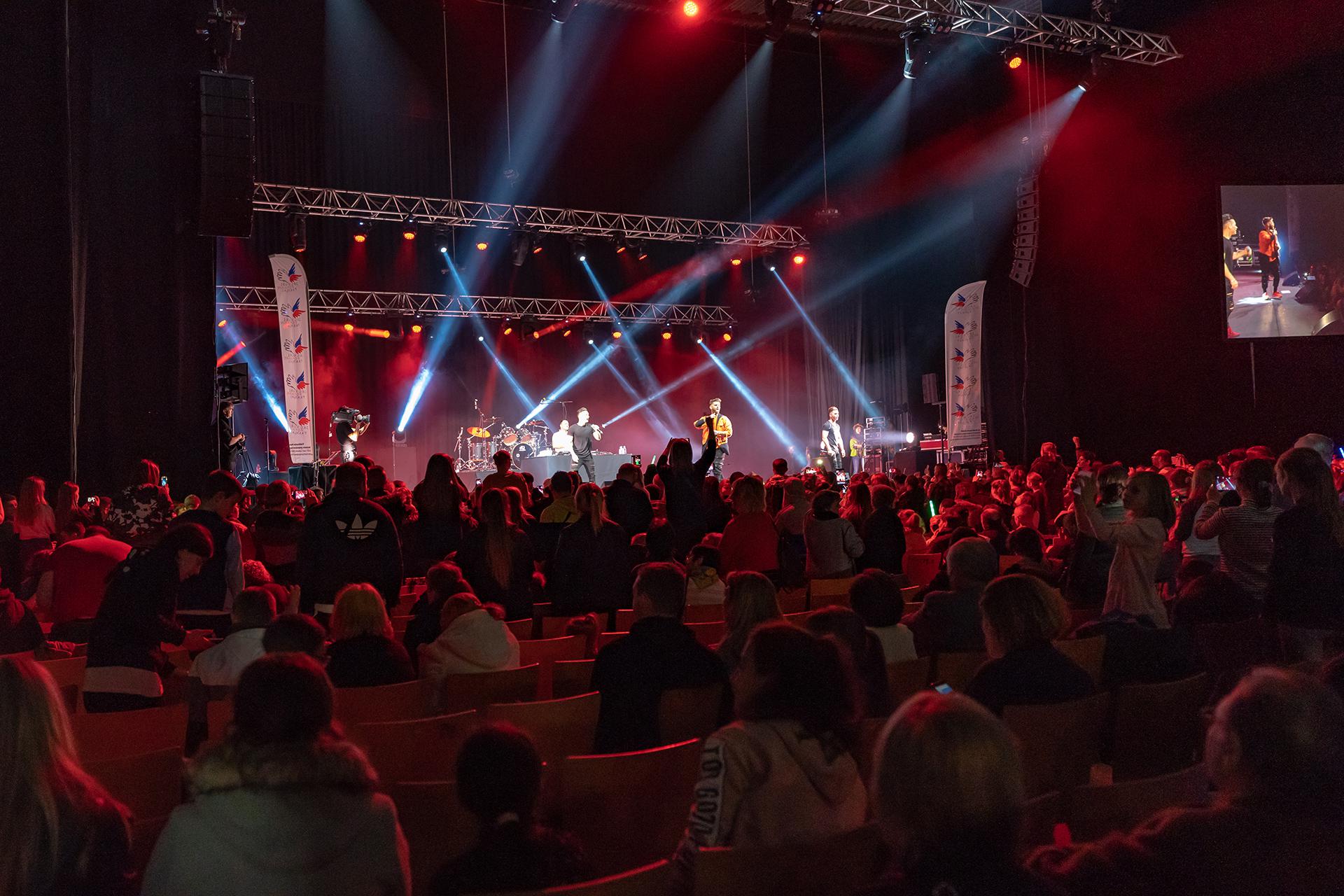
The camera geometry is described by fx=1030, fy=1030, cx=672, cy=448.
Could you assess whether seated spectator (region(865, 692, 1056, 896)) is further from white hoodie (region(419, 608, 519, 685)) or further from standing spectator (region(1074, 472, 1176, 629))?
standing spectator (region(1074, 472, 1176, 629))

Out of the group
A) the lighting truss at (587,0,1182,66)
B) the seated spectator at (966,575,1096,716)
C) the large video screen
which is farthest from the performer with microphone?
the seated spectator at (966,575,1096,716)

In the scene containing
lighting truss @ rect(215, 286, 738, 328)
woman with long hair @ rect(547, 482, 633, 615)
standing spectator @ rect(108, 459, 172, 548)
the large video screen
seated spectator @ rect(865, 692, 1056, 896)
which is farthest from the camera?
lighting truss @ rect(215, 286, 738, 328)

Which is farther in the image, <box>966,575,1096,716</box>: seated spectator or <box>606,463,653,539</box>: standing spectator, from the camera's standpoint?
<box>606,463,653,539</box>: standing spectator

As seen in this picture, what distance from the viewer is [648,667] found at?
11.0ft

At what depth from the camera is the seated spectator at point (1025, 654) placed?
2.99m

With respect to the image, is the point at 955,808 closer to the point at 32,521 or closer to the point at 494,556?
the point at 494,556

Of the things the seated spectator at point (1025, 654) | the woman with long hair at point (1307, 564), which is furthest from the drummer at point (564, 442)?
the seated spectator at point (1025, 654)

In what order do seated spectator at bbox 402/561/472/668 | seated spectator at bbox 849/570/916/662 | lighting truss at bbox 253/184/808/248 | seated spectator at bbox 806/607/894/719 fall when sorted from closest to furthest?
seated spectator at bbox 806/607/894/719 → seated spectator at bbox 849/570/916/662 → seated spectator at bbox 402/561/472/668 → lighting truss at bbox 253/184/808/248

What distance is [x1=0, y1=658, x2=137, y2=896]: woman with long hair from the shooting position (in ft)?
5.61

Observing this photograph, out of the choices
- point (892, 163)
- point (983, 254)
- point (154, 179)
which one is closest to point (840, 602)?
point (154, 179)

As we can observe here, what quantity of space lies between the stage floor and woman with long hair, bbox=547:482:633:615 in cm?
1227

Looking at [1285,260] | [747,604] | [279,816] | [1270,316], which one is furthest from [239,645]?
[1285,260]

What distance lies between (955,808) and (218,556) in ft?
12.5

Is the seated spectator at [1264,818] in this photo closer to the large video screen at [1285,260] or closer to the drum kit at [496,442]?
the large video screen at [1285,260]
